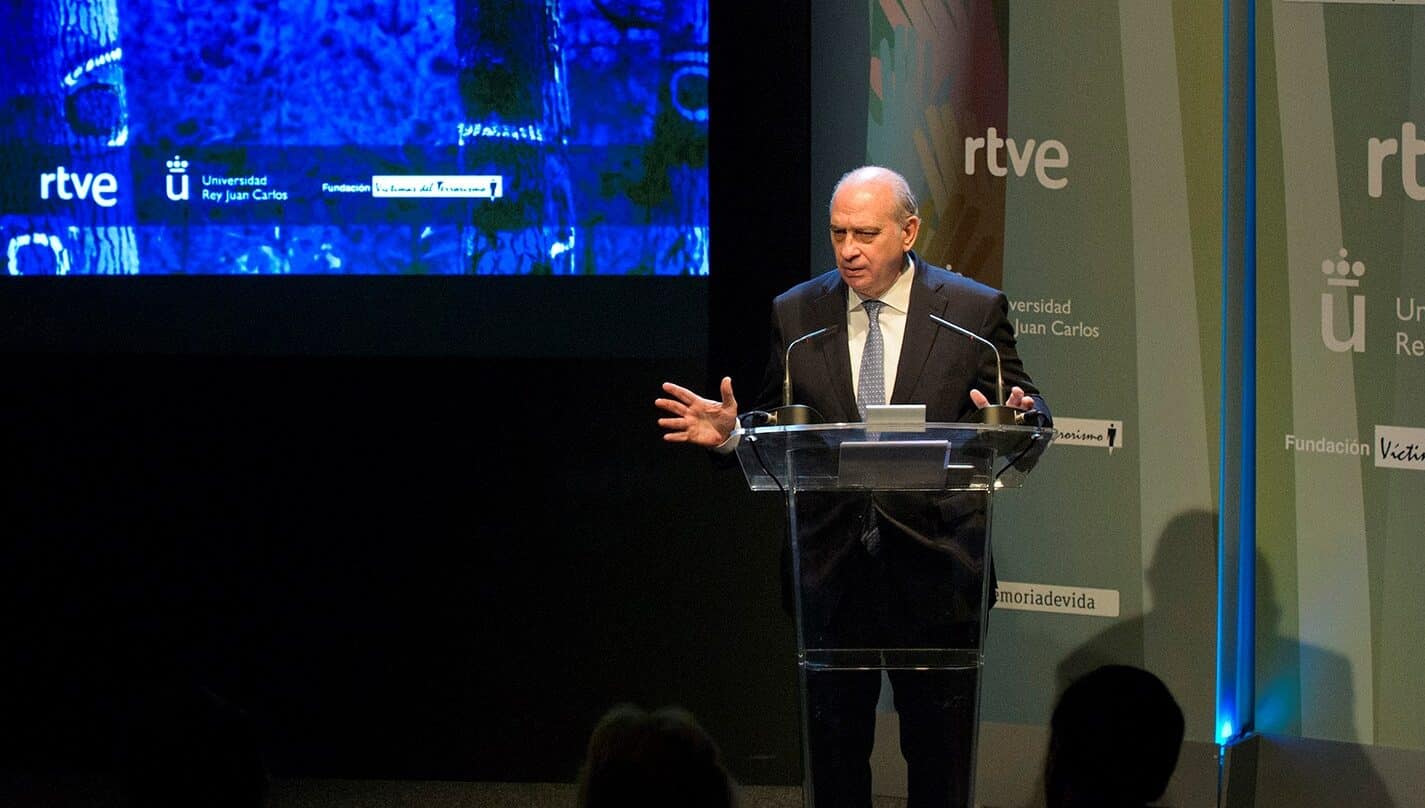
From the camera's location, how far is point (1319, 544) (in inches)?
153

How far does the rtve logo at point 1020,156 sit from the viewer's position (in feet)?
13.2

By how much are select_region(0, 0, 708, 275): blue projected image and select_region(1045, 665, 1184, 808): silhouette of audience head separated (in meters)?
2.55

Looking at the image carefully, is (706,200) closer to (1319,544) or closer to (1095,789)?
(1319,544)

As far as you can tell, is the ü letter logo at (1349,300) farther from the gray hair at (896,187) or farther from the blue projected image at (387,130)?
the blue projected image at (387,130)

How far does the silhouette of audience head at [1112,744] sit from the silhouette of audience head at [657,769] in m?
0.46

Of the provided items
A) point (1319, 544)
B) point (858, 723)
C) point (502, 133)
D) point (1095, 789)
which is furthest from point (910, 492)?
point (502, 133)

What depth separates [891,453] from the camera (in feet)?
7.54

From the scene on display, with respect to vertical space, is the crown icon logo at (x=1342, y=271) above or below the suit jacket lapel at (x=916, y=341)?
above

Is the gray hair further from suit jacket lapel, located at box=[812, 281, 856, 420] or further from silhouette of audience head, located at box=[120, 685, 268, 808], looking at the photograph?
silhouette of audience head, located at box=[120, 685, 268, 808]

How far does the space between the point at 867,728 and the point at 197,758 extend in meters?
1.28

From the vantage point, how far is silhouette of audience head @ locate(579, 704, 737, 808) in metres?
1.75

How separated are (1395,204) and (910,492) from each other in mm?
2153

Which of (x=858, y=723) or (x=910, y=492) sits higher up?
(x=910, y=492)

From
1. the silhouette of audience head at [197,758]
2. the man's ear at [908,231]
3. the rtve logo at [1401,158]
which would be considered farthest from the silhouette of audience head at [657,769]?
the rtve logo at [1401,158]
